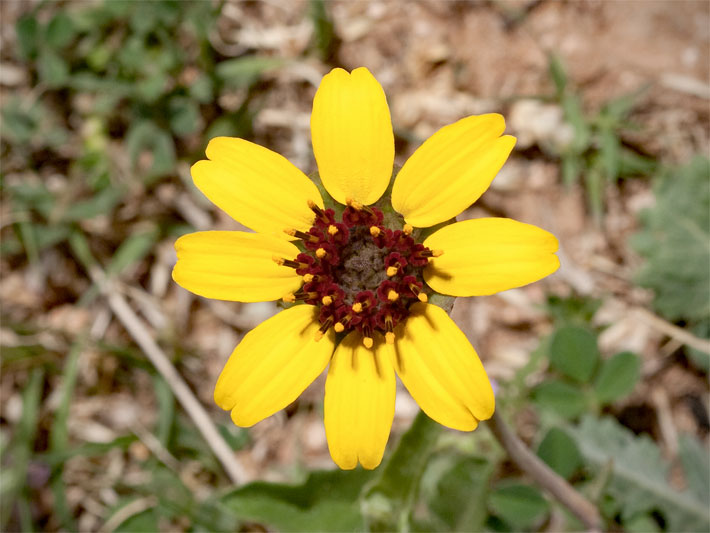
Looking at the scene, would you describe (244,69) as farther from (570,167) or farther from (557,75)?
(570,167)

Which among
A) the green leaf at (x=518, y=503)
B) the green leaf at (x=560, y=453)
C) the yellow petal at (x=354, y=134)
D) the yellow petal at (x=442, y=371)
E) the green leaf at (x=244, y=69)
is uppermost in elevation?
the yellow petal at (x=354, y=134)

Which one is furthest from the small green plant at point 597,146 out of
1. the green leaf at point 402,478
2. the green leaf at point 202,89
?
the green leaf at point 402,478

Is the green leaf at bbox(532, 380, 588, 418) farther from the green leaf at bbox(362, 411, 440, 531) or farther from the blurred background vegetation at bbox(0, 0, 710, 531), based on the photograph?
the green leaf at bbox(362, 411, 440, 531)

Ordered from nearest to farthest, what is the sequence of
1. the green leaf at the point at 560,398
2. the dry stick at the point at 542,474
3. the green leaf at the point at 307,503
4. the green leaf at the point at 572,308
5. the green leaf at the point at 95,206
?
1. the dry stick at the point at 542,474
2. the green leaf at the point at 307,503
3. the green leaf at the point at 560,398
4. the green leaf at the point at 572,308
5. the green leaf at the point at 95,206

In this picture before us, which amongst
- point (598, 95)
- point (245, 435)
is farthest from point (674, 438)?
point (245, 435)

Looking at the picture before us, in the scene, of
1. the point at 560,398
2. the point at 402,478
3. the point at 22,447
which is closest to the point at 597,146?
the point at 560,398

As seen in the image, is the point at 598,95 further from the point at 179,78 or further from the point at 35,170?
the point at 35,170

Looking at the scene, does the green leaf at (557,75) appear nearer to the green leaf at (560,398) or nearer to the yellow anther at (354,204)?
the green leaf at (560,398)
